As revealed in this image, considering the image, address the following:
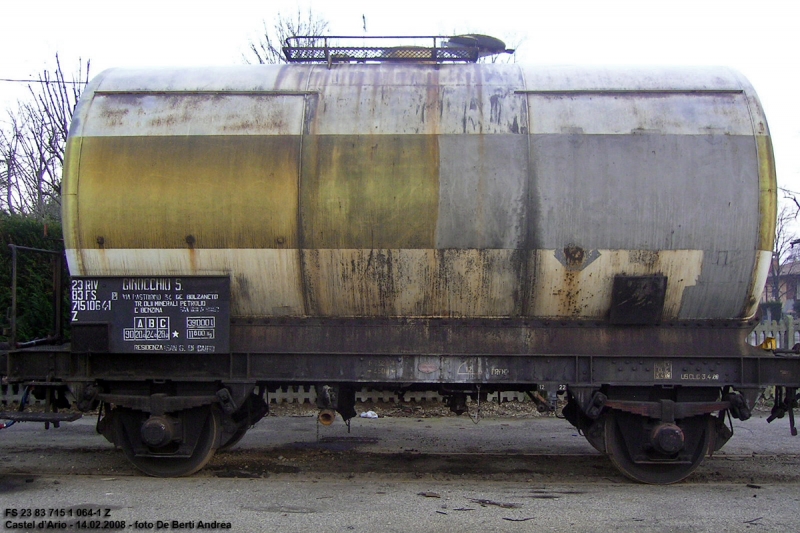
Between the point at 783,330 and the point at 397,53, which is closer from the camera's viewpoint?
the point at 397,53

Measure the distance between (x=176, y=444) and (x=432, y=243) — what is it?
3.51 metres

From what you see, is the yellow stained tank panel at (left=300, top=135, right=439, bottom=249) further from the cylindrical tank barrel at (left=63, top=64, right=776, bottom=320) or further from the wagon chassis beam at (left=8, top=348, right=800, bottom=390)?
the wagon chassis beam at (left=8, top=348, right=800, bottom=390)

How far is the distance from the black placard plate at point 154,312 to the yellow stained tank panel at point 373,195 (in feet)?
3.99

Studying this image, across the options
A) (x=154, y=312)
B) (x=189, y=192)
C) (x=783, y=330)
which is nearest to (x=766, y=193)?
(x=189, y=192)

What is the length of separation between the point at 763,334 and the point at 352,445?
9.11 meters

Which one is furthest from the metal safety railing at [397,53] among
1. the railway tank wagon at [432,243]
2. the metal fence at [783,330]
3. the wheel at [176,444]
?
the metal fence at [783,330]

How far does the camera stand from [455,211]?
6055 mm

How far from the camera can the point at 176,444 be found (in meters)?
6.59

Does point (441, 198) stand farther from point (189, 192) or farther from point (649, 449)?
point (649, 449)

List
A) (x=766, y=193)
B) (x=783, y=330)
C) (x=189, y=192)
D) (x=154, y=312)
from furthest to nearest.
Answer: (x=783, y=330) < (x=154, y=312) < (x=189, y=192) < (x=766, y=193)

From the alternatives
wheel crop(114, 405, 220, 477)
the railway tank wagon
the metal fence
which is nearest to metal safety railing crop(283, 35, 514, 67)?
the railway tank wagon

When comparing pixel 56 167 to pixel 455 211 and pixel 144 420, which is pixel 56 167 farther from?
pixel 455 211

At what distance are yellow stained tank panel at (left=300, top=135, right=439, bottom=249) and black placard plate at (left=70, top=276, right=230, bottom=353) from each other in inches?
47.9

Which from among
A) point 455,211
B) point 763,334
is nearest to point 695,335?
point 455,211
